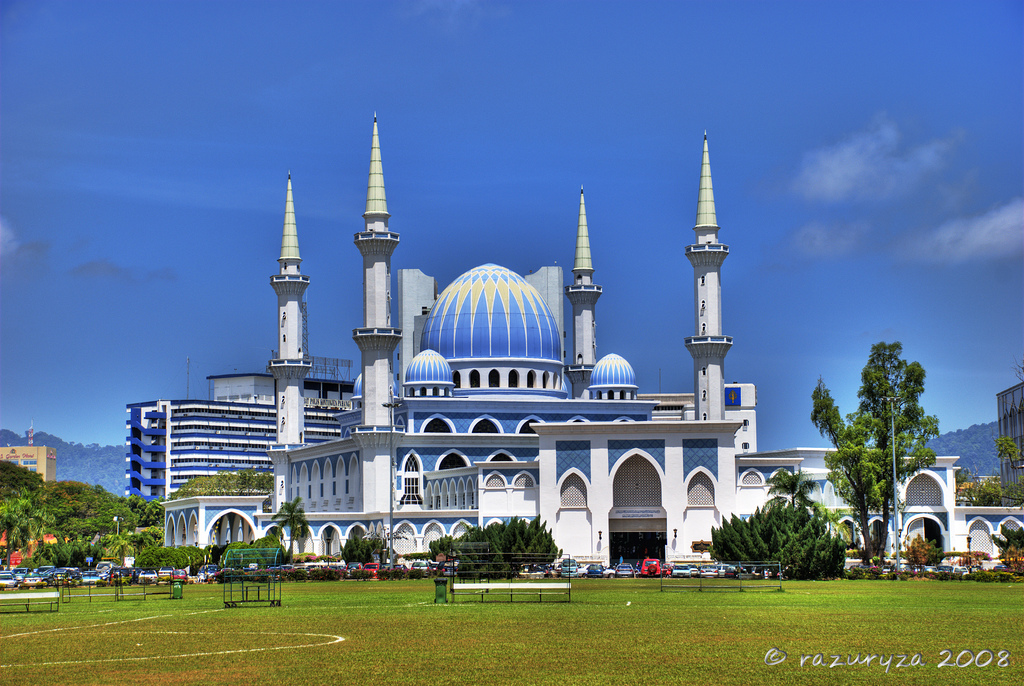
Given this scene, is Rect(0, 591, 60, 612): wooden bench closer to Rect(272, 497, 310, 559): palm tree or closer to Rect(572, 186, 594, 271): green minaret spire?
Rect(272, 497, 310, 559): palm tree

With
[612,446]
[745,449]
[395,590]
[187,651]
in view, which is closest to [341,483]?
[612,446]

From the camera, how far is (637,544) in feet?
237

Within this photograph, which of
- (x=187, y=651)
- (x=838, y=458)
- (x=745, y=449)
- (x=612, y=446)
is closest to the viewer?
(x=187, y=651)

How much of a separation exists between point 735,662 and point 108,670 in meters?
9.88

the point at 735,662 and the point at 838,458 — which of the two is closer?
the point at 735,662

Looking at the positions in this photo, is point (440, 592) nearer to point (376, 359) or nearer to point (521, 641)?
point (521, 641)

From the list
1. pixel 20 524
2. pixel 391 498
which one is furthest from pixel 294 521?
pixel 20 524

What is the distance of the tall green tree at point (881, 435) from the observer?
6241 cm

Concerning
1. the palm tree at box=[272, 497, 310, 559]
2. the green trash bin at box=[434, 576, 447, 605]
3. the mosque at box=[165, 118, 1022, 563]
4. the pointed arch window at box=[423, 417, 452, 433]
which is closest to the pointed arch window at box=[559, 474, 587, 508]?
the mosque at box=[165, 118, 1022, 563]

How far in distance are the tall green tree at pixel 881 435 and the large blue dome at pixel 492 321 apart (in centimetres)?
3090

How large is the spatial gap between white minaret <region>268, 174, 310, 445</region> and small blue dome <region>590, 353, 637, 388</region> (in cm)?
1999

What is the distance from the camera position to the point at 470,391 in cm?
8944

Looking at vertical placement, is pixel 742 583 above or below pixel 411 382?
below

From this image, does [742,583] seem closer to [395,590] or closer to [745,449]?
[395,590]
